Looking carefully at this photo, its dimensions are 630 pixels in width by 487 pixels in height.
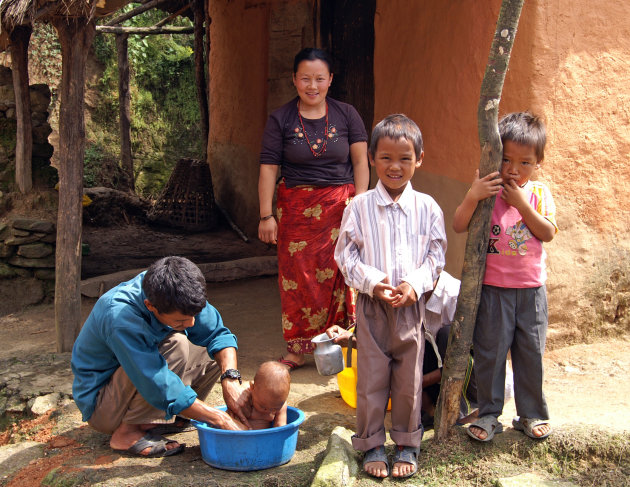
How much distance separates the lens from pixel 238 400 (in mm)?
2814

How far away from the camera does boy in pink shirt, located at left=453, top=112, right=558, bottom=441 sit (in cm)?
262

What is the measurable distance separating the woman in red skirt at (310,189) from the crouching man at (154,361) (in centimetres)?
77

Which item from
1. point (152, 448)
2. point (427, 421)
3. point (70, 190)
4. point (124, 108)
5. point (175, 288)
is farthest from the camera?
point (124, 108)

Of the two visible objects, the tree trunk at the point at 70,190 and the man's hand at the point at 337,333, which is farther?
the tree trunk at the point at 70,190

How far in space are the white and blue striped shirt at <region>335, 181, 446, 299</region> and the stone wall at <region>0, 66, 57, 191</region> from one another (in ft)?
12.9

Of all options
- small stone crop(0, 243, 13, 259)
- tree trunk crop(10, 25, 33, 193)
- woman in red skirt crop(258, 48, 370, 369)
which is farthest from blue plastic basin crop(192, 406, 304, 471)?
tree trunk crop(10, 25, 33, 193)

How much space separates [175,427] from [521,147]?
199 cm

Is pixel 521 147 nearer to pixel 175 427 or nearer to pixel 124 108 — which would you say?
pixel 175 427

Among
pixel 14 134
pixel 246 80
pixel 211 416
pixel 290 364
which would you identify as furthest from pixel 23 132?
pixel 211 416

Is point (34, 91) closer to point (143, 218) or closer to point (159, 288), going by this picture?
point (143, 218)

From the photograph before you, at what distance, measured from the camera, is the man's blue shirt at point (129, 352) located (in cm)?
266

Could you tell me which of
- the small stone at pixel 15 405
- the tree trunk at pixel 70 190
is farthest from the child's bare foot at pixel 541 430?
the tree trunk at pixel 70 190

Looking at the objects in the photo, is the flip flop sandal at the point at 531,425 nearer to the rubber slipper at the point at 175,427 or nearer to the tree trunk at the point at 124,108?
the rubber slipper at the point at 175,427

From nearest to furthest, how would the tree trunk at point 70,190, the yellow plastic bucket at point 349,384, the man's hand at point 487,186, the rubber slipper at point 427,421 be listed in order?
the man's hand at point 487,186
the rubber slipper at point 427,421
the yellow plastic bucket at point 349,384
the tree trunk at point 70,190
